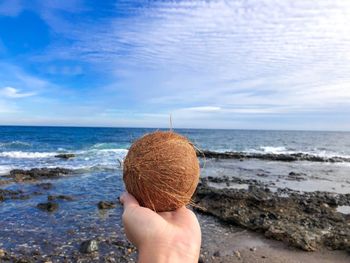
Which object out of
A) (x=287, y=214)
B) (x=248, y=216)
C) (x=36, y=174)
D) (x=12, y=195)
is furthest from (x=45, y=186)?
(x=287, y=214)

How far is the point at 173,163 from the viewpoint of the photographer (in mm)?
3438

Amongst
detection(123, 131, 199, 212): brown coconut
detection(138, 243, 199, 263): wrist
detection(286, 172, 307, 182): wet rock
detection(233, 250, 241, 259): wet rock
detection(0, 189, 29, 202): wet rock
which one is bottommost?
detection(286, 172, 307, 182): wet rock

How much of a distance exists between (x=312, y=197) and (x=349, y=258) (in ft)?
22.9

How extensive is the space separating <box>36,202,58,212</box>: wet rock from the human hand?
9.97m

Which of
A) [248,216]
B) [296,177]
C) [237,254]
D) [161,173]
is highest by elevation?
[161,173]

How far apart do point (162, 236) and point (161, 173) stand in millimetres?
924

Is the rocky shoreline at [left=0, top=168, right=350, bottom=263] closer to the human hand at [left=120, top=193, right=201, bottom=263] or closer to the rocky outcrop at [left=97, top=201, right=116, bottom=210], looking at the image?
the rocky outcrop at [left=97, top=201, right=116, bottom=210]

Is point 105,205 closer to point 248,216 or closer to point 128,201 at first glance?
point 248,216

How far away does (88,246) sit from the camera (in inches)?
322

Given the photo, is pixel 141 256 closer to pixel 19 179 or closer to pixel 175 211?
pixel 175 211

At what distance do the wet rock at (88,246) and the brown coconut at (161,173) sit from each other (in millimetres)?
5494

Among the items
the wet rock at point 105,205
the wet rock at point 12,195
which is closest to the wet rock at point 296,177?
the wet rock at point 105,205

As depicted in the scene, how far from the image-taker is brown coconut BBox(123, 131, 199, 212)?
11.0ft

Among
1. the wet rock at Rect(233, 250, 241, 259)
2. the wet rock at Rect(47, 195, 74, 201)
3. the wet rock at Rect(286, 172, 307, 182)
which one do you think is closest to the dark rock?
the wet rock at Rect(47, 195, 74, 201)
